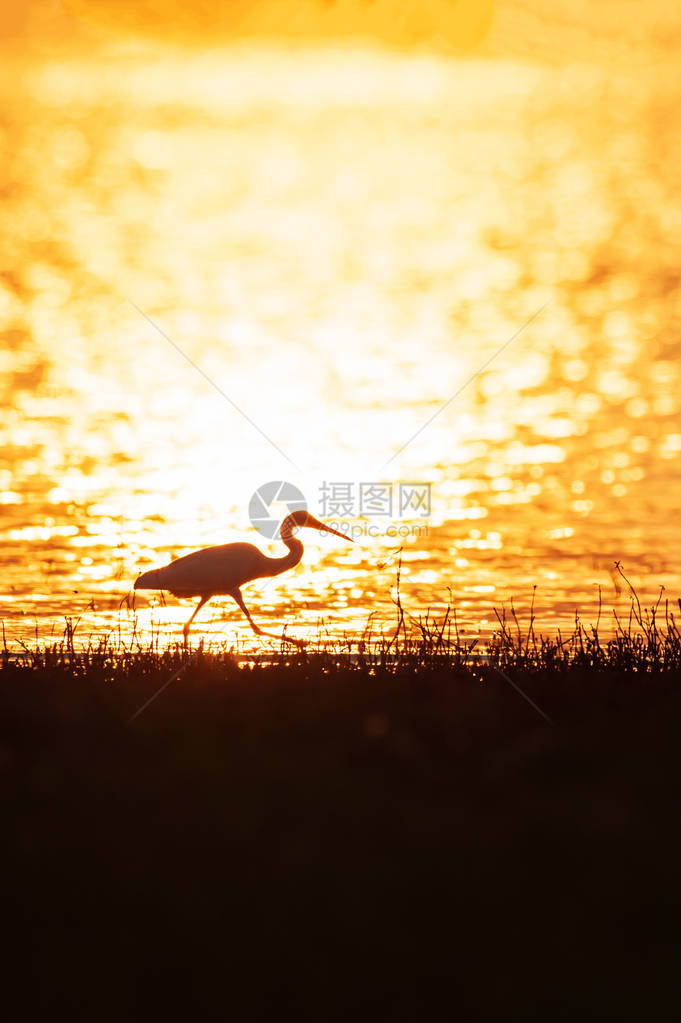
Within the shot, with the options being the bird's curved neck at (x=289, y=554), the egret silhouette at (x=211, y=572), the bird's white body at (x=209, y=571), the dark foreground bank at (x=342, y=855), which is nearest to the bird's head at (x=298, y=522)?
the bird's curved neck at (x=289, y=554)

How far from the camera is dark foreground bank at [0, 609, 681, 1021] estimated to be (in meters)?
4.22

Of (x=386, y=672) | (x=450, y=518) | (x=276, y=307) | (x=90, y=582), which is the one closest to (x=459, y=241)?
(x=276, y=307)

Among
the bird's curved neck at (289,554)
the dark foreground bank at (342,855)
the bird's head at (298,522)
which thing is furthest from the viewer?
the bird's head at (298,522)

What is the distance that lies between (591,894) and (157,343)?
103 feet

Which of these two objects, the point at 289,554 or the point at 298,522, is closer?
the point at 289,554

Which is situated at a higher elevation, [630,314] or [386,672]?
[630,314]

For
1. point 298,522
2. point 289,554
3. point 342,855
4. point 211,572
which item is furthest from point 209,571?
point 342,855

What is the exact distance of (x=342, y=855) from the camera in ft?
16.6

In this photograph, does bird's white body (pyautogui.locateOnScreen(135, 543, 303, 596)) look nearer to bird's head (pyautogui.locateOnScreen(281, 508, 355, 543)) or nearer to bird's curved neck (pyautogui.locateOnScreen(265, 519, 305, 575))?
bird's curved neck (pyautogui.locateOnScreen(265, 519, 305, 575))

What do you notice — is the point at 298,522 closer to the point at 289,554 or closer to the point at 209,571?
the point at 289,554

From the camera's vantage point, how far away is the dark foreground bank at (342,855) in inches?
166

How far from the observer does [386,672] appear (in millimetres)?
8555

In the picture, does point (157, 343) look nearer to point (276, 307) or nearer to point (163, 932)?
point (276, 307)

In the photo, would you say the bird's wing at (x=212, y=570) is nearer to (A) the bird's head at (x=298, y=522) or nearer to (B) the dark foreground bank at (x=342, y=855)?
(A) the bird's head at (x=298, y=522)
